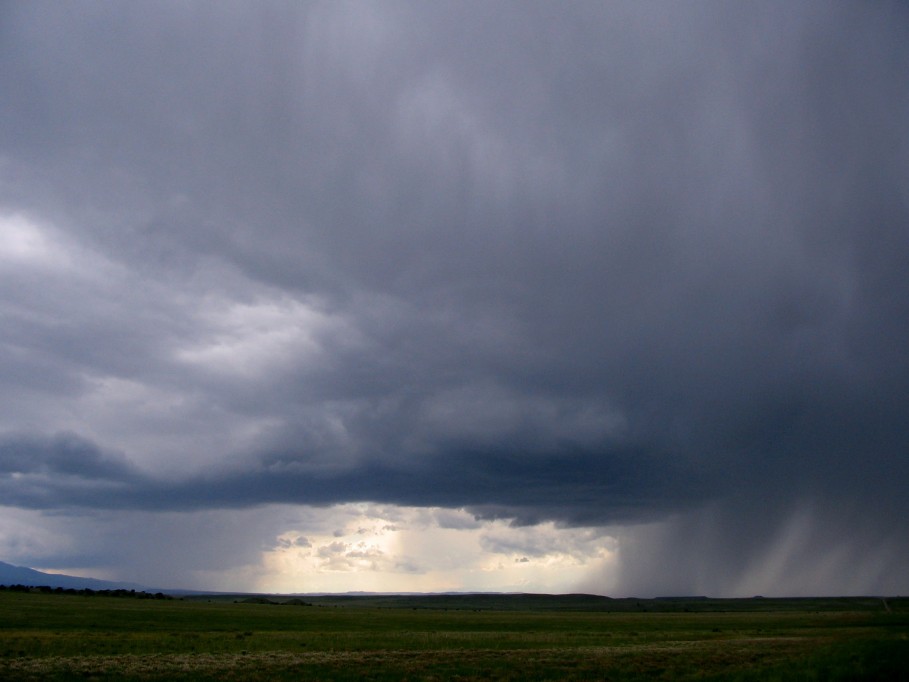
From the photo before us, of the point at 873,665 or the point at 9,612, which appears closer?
the point at 873,665

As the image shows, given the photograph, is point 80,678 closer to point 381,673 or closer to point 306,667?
point 306,667

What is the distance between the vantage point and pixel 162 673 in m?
34.3

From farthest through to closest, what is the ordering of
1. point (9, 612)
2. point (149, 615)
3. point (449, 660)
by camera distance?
1. point (149, 615)
2. point (9, 612)
3. point (449, 660)

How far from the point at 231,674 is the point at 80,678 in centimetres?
690

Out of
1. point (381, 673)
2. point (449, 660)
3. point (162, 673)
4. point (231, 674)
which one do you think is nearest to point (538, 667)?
point (449, 660)

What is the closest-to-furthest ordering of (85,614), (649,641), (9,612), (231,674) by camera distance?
(231,674) → (649,641) → (9,612) → (85,614)

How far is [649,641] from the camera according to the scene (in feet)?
192

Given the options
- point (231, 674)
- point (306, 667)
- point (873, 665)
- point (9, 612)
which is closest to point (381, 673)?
point (306, 667)

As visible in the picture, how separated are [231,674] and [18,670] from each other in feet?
33.7

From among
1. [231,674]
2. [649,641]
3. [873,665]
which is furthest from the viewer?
[649,641]

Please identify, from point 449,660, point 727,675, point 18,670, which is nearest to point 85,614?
point 18,670

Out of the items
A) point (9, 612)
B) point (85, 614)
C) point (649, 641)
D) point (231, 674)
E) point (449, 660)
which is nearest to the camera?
point (231, 674)

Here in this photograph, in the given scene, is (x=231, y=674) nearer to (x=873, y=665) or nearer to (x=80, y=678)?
(x=80, y=678)

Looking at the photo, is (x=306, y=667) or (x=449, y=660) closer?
(x=306, y=667)
